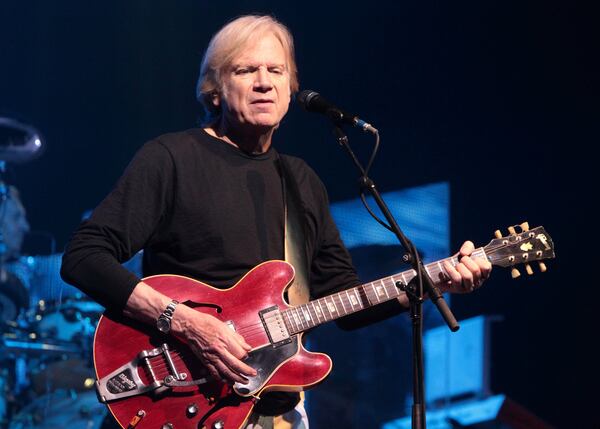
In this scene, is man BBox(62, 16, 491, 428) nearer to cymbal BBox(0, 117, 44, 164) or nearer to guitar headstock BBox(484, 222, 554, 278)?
guitar headstock BBox(484, 222, 554, 278)

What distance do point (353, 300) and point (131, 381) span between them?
0.87 m

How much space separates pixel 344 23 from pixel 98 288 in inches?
155

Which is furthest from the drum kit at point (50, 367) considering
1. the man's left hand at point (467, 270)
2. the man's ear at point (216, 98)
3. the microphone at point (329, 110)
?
the man's left hand at point (467, 270)

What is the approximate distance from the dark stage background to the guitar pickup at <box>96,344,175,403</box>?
129 inches

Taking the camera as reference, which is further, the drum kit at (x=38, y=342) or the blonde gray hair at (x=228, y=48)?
the drum kit at (x=38, y=342)

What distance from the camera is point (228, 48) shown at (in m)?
3.17

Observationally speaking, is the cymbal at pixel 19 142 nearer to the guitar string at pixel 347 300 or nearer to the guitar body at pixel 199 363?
the guitar body at pixel 199 363

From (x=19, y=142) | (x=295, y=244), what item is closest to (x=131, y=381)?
(x=295, y=244)

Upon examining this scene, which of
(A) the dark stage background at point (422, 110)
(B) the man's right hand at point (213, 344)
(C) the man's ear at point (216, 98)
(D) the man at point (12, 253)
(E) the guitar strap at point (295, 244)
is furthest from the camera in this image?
(A) the dark stage background at point (422, 110)

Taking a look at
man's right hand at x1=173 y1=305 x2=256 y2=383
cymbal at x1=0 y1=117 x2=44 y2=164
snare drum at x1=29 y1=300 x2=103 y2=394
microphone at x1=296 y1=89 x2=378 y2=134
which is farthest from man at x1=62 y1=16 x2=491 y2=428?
snare drum at x1=29 y1=300 x2=103 y2=394

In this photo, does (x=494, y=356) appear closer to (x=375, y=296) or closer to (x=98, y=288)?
(x=375, y=296)

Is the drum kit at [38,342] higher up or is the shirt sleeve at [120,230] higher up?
the shirt sleeve at [120,230]

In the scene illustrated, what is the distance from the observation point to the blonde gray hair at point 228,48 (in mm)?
3164

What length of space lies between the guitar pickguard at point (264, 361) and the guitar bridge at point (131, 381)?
8.7 inches
